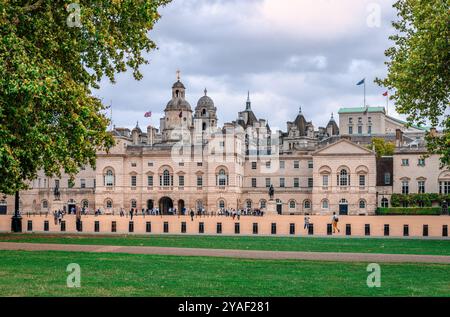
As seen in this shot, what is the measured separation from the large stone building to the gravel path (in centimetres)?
7089

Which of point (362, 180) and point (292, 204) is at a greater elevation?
point (362, 180)

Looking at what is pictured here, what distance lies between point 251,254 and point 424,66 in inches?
556

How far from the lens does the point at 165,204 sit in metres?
110

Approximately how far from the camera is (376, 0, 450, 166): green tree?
32.9m

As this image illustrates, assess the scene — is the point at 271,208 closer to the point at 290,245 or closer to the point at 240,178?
the point at 240,178

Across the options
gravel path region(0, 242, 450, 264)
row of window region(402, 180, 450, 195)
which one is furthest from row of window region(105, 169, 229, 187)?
gravel path region(0, 242, 450, 264)

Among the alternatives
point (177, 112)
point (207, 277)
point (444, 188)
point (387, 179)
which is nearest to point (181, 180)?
point (387, 179)

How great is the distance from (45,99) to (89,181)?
299 ft

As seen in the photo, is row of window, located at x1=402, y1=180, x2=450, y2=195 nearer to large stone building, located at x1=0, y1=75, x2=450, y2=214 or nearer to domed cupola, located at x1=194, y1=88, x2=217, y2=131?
large stone building, located at x1=0, y1=75, x2=450, y2=214

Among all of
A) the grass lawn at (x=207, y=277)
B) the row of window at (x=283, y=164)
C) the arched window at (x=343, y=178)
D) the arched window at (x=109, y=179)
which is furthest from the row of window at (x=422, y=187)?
the grass lawn at (x=207, y=277)

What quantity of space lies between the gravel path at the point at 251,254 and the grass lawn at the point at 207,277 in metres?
1.55

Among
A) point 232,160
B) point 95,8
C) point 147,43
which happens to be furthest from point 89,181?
point 95,8

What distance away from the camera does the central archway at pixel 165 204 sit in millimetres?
108562
